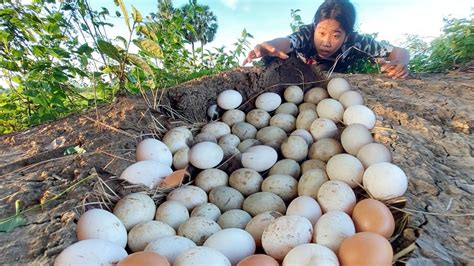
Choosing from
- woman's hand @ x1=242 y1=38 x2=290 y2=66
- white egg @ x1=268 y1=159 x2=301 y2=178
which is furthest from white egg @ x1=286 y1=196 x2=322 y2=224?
woman's hand @ x1=242 y1=38 x2=290 y2=66

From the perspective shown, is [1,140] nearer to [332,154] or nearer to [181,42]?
[181,42]

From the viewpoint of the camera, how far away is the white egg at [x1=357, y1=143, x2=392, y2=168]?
5.30 ft

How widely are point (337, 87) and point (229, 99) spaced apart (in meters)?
0.68

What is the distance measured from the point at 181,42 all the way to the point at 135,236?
8.41 ft

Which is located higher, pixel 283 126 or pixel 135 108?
pixel 135 108

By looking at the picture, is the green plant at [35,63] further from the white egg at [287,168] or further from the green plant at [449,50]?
the green plant at [449,50]

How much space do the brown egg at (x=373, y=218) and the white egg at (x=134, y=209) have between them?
797mm

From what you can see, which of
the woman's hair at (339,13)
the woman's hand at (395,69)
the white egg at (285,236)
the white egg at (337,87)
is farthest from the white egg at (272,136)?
the woman's hand at (395,69)

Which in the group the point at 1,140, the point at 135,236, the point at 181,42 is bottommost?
the point at 135,236

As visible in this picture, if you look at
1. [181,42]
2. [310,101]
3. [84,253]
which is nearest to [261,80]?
[310,101]

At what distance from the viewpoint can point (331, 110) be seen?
2098mm

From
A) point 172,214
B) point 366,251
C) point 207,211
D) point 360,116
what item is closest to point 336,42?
point 360,116

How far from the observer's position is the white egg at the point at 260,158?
6.03 ft

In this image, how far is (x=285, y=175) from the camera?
1.72 m
